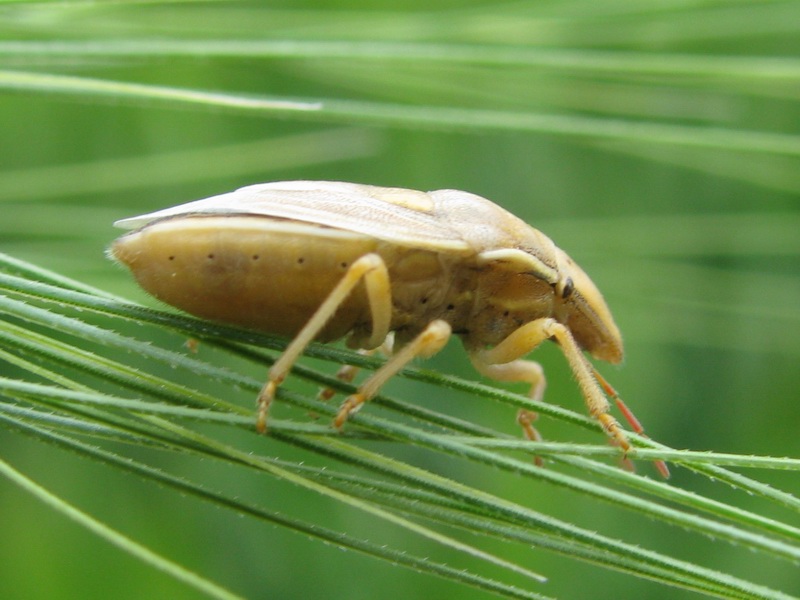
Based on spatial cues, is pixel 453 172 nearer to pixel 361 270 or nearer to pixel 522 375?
pixel 522 375

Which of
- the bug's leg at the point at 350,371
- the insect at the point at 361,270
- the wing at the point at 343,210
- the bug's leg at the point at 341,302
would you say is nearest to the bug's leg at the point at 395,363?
the insect at the point at 361,270

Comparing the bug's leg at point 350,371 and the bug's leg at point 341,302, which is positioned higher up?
the bug's leg at point 341,302

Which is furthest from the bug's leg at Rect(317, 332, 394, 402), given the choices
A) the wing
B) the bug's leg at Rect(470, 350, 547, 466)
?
the wing

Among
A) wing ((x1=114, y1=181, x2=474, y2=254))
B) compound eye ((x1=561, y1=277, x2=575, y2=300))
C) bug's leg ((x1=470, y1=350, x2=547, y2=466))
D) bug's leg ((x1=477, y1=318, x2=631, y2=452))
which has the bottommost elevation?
bug's leg ((x1=470, y1=350, x2=547, y2=466))

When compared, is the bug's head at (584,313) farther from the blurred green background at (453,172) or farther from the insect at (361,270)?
the blurred green background at (453,172)

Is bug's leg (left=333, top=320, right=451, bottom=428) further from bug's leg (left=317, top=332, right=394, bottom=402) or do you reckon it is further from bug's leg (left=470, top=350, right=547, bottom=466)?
bug's leg (left=470, top=350, right=547, bottom=466)

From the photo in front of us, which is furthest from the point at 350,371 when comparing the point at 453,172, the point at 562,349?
the point at 453,172
